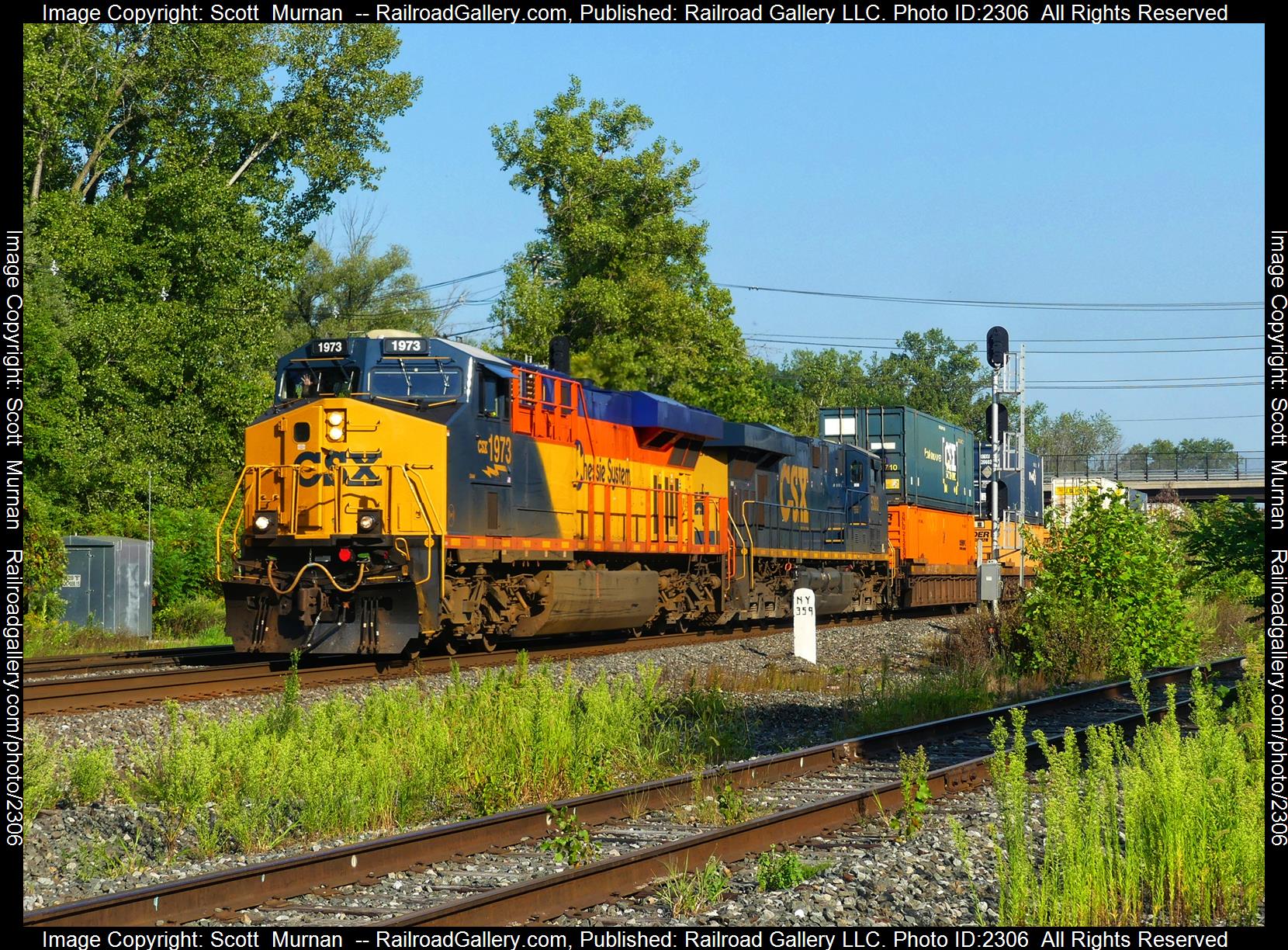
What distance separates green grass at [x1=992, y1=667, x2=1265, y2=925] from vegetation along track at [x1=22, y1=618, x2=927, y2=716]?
5716mm

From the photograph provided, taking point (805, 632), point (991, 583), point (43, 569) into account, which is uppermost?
point (43, 569)

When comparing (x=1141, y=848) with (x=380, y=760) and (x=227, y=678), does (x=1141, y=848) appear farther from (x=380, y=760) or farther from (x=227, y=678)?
(x=227, y=678)

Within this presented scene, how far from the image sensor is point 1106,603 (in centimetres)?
1667

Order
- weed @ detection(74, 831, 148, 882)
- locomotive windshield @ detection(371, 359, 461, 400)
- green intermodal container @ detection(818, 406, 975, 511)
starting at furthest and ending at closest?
green intermodal container @ detection(818, 406, 975, 511)
locomotive windshield @ detection(371, 359, 461, 400)
weed @ detection(74, 831, 148, 882)

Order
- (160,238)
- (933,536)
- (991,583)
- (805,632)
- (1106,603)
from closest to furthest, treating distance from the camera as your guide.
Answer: (1106,603), (805,632), (991,583), (160,238), (933,536)

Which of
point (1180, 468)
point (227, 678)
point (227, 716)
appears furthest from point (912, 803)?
point (1180, 468)

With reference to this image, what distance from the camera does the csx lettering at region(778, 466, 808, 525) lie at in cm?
2389

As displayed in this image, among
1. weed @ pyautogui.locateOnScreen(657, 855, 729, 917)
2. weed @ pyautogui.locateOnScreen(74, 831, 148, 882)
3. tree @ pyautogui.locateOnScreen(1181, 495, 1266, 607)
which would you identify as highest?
tree @ pyautogui.locateOnScreen(1181, 495, 1266, 607)

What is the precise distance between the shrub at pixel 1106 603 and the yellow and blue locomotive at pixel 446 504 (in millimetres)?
5632

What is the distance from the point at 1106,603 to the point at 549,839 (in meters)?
11.8

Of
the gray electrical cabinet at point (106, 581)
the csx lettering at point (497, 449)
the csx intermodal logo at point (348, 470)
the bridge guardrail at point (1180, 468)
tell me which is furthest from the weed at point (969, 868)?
the bridge guardrail at point (1180, 468)

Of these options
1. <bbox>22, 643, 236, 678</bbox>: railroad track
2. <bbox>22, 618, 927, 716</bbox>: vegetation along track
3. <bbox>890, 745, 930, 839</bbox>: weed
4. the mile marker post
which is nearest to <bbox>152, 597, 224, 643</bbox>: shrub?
<bbox>22, 643, 236, 678</bbox>: railroad track

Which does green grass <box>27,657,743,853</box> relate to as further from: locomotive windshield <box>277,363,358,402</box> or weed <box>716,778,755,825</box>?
locomotive windshield <box>277,363,358,402</box>

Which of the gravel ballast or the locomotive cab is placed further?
the locomotive cab
